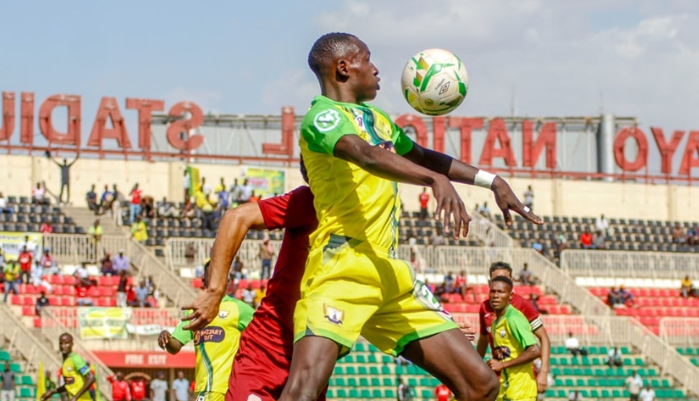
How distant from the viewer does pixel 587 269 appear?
136ft

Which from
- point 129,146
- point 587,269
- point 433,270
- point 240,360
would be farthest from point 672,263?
point 240,360

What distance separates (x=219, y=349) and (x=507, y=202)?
13.4ft

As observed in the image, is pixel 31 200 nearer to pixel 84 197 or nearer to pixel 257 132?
pixel 84 197

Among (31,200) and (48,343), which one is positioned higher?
(31,200)

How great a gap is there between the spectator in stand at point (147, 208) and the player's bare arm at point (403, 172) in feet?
112

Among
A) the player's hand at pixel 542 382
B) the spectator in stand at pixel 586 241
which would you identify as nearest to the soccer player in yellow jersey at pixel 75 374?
the player's hand at pixel 542 382

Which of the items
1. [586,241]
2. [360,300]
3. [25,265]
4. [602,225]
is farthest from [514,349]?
[602,225]

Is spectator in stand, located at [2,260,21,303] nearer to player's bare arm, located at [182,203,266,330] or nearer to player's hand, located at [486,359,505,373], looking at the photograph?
player's hand, located at [486,359,505,373]

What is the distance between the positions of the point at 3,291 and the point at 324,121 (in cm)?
2524

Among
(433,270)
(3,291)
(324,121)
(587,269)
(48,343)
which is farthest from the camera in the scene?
(587,269)

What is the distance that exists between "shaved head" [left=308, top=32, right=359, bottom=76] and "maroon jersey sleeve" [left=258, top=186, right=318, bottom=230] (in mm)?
737

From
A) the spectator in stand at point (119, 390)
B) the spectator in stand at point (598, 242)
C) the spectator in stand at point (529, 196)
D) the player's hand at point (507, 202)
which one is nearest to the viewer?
the player's hand at point (507, 202)

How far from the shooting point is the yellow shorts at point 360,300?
698 centimetres

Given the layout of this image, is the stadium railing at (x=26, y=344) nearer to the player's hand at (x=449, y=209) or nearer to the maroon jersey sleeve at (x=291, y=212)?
the maroon jersey sleeve at (x=291, y=212)
